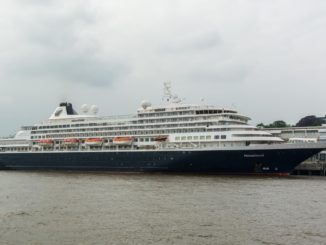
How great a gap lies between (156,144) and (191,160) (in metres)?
6.34

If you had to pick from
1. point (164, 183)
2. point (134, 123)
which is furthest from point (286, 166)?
point (134, 123)

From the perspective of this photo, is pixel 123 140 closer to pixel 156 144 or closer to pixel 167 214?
Answer: pixel 156 144

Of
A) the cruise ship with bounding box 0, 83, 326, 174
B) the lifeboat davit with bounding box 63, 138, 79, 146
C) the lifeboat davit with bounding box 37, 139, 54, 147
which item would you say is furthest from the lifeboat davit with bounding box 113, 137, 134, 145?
the lifeboat davit with bounding box 37, 139, 54, 147

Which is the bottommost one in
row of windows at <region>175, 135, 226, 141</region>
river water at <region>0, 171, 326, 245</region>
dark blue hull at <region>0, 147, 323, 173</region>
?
river water at <region>0, 171, 326, 245</region>

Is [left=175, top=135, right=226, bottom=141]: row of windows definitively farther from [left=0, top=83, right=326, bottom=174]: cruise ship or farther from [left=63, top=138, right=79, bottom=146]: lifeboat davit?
[left=63, top=138, right=79, bottom=146]: lifeboat davit

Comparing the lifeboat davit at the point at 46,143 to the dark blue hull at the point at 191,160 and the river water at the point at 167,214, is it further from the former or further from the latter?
the river water at the point at 167,214

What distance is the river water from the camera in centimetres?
2255

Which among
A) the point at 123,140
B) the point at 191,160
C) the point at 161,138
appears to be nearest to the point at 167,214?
the point at 191,160

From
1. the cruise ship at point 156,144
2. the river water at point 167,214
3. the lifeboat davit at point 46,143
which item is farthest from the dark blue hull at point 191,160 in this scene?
the river water at point 167,214

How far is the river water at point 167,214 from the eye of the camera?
22.5m

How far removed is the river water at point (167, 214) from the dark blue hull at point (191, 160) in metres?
9.16

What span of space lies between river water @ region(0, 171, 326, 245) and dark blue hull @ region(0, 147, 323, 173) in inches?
361

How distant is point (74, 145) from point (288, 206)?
1676 inches

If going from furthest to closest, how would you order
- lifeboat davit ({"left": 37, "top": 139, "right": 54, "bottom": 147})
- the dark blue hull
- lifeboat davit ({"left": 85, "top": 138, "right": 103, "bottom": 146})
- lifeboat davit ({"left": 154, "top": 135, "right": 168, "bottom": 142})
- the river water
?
lifeboat davit ({"left": 37, "top": 139, "right": 54, "bottom": 147})
lifeboat davit ({"left": 85, "top": 138, "right": 103, "bottom": 146})
lifeboat davit ({"left": 154, "top": 135, "right": 168, "bottom": 142})
the dark blue hull
the river water
